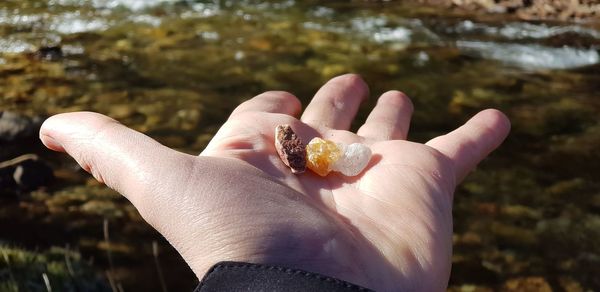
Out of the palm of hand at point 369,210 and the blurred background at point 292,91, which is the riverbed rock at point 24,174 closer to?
the blurred background at point 292,91

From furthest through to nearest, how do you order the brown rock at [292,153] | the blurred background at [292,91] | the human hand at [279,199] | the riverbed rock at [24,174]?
the riverbed rock at [24,174] < the blurred background at [292,91] < the brown rock at [292,153] < the human hand at [279,199]

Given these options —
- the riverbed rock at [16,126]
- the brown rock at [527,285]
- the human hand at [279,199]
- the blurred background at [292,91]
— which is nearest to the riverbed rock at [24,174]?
the blurred background at [292,91]

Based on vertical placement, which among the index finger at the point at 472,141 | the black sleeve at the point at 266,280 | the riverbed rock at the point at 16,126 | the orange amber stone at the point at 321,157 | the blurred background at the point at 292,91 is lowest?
the blurred background at the point at 292,91

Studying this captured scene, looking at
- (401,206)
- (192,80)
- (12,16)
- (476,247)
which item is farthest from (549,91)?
(12,16)

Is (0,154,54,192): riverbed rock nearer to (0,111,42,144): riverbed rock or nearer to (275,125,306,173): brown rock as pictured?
(0,111,42,144): riverbed rock

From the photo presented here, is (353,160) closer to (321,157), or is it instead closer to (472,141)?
(321,157)

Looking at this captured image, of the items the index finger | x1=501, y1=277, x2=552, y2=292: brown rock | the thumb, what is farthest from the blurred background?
the index finger

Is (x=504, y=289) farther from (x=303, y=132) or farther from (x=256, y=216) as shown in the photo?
(x=256, y=216)

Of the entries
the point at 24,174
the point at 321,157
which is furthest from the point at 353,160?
the point at 24,174
